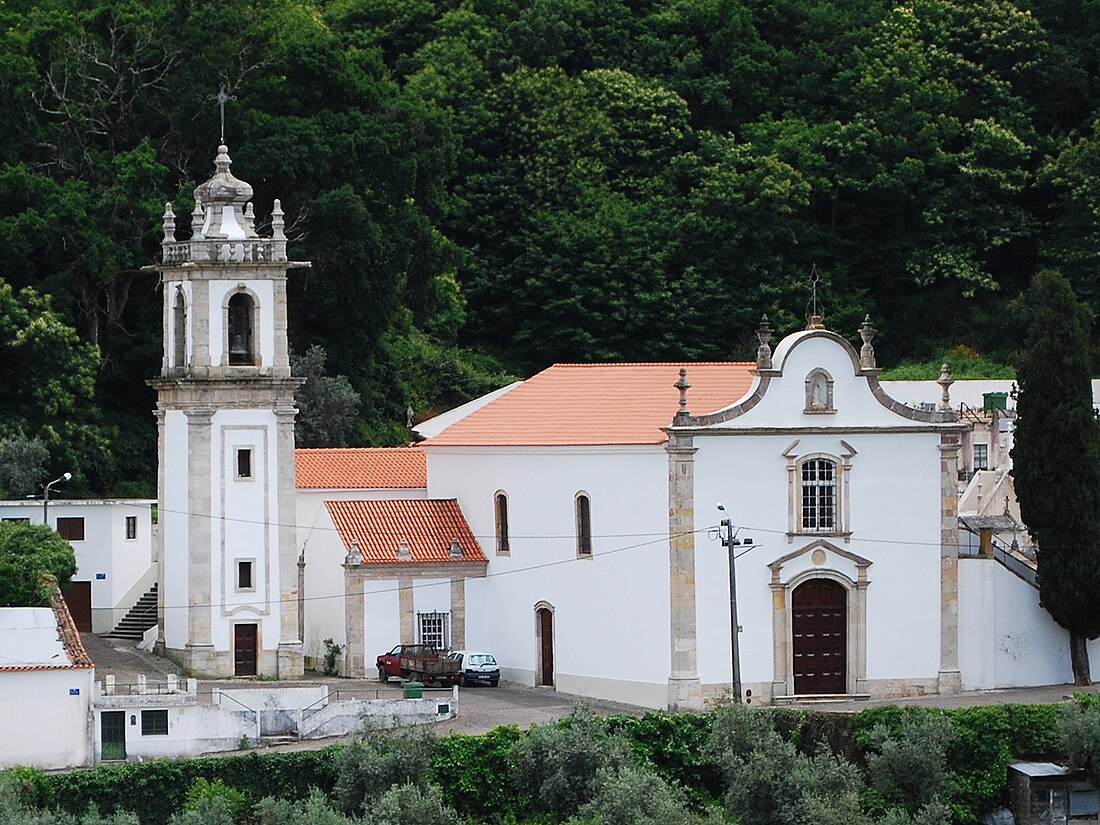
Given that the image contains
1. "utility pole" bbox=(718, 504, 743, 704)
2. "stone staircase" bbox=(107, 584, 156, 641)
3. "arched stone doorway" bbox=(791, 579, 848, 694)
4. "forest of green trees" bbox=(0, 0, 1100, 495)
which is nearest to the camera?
"utility pole" bbox=(718, 504, 743, 704)

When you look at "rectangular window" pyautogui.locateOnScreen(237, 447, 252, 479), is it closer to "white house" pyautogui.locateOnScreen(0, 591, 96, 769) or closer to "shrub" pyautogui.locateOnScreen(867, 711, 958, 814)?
"white house" pyautogui.locateOnScreen(0, 591, 96, 769)

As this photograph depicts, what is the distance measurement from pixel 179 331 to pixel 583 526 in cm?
991

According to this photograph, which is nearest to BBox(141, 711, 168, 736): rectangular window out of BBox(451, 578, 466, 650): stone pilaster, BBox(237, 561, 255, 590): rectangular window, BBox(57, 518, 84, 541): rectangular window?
BBox(237, 561, 255, 590): rectangular window

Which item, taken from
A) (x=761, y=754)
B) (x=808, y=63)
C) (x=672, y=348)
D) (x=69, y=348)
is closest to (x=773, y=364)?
(x=761, y=754)

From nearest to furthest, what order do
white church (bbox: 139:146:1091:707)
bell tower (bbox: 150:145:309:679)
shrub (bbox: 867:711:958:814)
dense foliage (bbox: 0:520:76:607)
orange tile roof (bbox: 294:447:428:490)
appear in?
shrub (bbox: 867:711:958:814)
dense foliage (bbox: 0:520:76:607)
white church (bbox: 139:146:1091:707)
bell tower (bbox: 150:145:309:679)
orange tile roof (bbox: 294:447:428:490)

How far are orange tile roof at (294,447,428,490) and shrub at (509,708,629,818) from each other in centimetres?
1706

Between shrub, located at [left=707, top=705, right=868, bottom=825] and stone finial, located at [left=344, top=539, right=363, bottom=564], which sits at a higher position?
stone finial, located at [left=344, top=539, right=363, bottom=564]

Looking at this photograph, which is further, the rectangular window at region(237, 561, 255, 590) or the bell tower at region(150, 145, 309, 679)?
the rectangular window at region(237, 561, 255, 590)

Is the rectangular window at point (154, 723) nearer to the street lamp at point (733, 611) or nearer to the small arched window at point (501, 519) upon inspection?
the street lamp at point (733, 611)

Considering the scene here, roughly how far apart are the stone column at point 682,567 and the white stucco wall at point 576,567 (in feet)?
1.02

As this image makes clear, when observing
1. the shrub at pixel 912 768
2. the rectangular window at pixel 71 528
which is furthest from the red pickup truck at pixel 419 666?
the shrub at pixel 912 768

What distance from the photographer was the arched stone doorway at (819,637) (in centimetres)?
6081

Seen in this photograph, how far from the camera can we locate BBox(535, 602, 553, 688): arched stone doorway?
63.6 metres

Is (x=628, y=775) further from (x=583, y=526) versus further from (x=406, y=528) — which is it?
(x=406, y=528)
